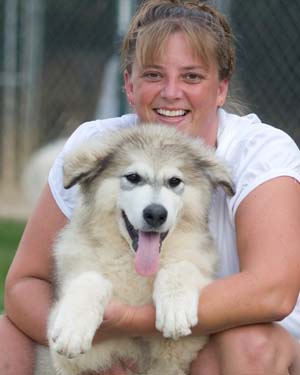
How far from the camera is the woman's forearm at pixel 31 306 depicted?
372cm

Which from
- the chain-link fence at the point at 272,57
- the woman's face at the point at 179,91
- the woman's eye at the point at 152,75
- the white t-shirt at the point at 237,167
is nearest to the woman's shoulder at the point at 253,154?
the white t-shirt at the point at 237,167

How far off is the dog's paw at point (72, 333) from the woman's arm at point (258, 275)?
0.18 metres

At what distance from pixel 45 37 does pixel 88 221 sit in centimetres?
656

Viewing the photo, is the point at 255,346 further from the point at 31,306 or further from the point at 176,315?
the point at 31,306

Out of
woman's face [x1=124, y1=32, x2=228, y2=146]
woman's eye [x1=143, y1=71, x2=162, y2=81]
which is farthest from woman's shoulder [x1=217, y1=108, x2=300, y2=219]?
woman's eye [x1=143, y1=71, x2=162, y2=81]

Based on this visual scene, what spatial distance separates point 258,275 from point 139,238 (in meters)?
0.43

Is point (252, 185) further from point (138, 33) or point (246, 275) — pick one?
point (138, 33)

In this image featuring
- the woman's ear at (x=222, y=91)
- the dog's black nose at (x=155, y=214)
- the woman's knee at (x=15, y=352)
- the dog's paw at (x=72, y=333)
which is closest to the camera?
the dog's paw at (x=72, y=333)

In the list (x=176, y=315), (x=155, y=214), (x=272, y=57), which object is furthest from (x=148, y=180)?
(x=272, y=57)

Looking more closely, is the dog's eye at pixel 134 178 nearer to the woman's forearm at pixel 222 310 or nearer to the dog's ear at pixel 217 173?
the dog's ear at pixel 217 173

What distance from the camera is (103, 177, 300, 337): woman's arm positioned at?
333cm

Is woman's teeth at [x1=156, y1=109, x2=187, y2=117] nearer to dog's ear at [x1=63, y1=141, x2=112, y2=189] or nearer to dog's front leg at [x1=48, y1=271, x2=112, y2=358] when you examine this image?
dog's ear at [x1=63, y1=141, x2=112, y2=189]

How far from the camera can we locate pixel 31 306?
3.75m

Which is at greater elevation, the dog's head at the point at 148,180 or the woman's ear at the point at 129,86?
the woman's ear at the point at 129,86
